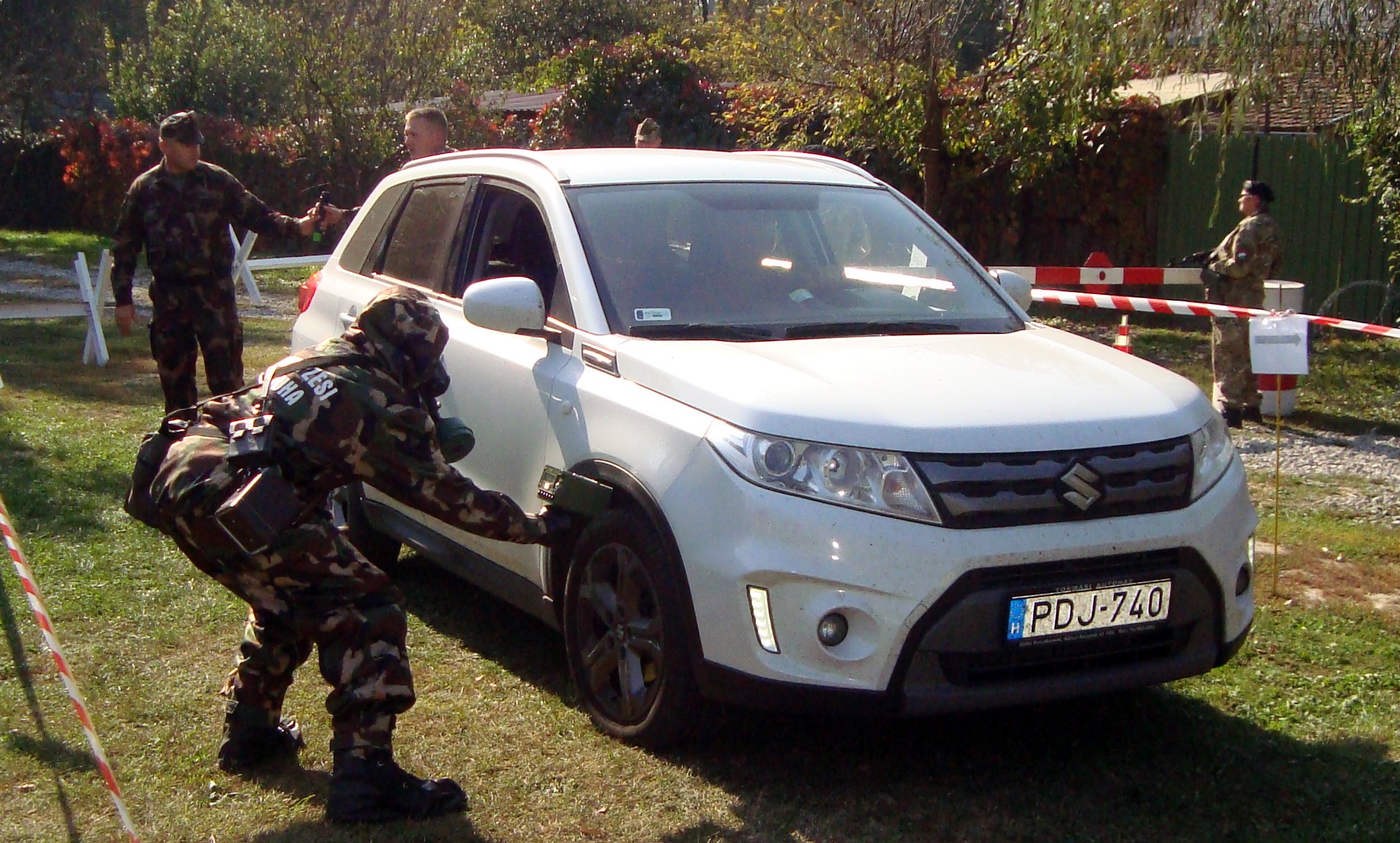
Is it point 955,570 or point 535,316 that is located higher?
point 535,316

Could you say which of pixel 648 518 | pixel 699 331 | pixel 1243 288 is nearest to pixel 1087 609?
pixel 648 518

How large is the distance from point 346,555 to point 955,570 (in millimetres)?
1664

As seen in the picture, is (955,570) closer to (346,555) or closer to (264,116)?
(346,555)

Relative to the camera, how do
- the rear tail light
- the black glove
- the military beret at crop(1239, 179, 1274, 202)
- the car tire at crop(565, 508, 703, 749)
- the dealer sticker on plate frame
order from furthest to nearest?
the military beret at crop(1239, 179, 1274, 202)
the rear tail light
the black glove
the car tire at crop(565, 508, 703, 749)
the dealer sticker on plate frame

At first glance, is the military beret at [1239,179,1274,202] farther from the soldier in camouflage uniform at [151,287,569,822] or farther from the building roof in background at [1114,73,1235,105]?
the soldier in camouflage uniform at [151,287,569,822]

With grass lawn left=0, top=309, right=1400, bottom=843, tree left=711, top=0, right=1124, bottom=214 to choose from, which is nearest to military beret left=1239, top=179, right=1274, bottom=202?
tree left=711, top=0, right=1124, bottom=214

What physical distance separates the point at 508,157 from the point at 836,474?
232 centimetres

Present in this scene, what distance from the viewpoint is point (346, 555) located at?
156 inches

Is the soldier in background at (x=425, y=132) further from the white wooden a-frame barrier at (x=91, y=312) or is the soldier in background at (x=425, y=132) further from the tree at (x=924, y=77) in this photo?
the tree at (x=924, y=77)

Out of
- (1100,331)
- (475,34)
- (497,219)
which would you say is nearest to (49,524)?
(497,219)

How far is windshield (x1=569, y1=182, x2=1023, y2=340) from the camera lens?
4730 mm

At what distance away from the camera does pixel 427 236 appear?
19.0 feet

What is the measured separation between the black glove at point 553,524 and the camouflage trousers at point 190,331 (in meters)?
3.70

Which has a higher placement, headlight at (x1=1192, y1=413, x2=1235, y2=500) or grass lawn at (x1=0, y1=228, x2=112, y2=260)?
grass lawn at (x1=0, y1=228, x2=112, y2=260)
